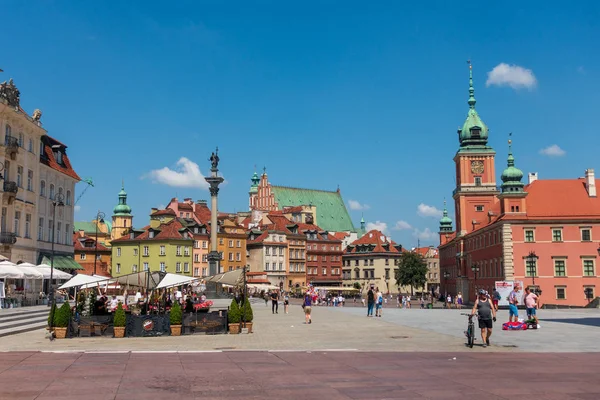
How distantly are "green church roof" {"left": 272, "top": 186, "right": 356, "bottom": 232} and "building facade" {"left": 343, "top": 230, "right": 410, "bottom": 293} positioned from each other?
20001 millimetres

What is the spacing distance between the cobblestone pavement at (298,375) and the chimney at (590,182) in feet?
187

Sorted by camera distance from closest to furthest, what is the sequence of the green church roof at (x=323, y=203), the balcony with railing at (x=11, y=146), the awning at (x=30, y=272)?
the awning at (x=30, y=272)
the balcony with railing at (x=11, y=146)
the green church roof at (x=323, y=203)

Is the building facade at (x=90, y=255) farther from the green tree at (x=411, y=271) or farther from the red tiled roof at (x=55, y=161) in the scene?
the green tree at (x=411, y=271)

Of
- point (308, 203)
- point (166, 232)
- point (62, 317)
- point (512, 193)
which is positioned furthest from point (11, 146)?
point (308, 203)

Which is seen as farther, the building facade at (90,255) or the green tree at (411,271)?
the green tree at (411,271)

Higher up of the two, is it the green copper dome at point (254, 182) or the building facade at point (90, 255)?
the green copper dome at point (254, 182)

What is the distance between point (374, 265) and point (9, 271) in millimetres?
104867

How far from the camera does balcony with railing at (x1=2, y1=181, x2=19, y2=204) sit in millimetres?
45250

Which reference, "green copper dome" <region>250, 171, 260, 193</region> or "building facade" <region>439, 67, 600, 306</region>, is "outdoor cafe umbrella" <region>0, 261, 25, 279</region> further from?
"green copper dome" <region>250, 171, 260, 193</region>

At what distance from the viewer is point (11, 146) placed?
45.5 m

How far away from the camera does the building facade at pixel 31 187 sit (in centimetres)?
4566

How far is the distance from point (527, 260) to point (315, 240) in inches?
2516

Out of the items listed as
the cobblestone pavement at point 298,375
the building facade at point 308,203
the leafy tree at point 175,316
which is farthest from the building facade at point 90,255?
the cobblestone pavement at point 298,375

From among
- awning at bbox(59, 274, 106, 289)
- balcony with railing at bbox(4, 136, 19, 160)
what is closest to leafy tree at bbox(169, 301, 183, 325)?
awning at bbox(59, 274, 106, 289)
